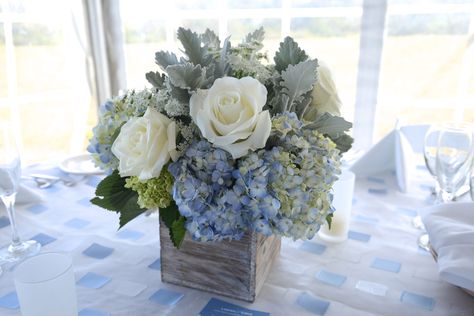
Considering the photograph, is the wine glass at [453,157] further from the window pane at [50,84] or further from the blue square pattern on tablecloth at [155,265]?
the window pane at [50,84]

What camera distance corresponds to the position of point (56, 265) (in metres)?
0.55

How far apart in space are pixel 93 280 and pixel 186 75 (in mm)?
384

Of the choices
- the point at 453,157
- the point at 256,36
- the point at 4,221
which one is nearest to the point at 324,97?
the point at 256,36

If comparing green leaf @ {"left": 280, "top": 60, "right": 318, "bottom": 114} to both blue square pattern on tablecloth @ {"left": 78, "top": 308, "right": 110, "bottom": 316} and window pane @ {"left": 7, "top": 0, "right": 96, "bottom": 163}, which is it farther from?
window pane @ {"left": 7, "top": 0, "right": 96, "bottom": 163}

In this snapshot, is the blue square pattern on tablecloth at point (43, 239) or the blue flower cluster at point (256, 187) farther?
the blue square pattern on tablecloth at point (43, 239)

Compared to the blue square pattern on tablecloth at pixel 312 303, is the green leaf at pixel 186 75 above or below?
above

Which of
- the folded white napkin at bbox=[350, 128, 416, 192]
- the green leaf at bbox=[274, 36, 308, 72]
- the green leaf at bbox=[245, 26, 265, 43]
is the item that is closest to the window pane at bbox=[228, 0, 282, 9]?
the folded white napkin at bbox=[350, 128, 416, 192]

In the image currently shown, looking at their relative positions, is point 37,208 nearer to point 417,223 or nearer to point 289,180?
point 289,180

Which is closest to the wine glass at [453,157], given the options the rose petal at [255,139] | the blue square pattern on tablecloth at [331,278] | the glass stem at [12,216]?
the blue square pattern on tablecloth at [331,278]

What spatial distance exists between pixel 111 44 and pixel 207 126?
86.3 inches

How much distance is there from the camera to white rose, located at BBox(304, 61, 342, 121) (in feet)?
1.96

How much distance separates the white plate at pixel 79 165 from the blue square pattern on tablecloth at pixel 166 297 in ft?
1.89

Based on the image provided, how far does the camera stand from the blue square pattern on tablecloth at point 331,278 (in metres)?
0.65

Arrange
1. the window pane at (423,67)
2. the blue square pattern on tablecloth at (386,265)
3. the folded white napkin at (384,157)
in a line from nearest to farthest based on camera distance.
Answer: the blue square pattern on tablecloth at (386,265)
the folded white napkin at (384,157)
the window pane at (423,67)
